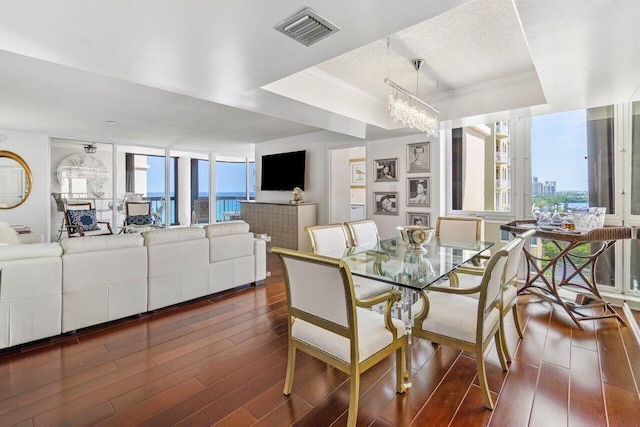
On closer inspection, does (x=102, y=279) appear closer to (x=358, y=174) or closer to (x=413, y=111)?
(x=413, y=111)

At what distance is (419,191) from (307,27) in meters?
3.42

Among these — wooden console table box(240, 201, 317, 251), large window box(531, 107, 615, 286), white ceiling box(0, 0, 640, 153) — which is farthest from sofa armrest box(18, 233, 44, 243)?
large window box(531, 107, 615, 286)

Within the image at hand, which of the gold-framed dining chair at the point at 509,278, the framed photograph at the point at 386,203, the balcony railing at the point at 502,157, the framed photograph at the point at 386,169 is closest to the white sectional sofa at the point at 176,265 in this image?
the gold-framed dining chair at the point at 509,278

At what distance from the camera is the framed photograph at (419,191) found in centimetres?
464

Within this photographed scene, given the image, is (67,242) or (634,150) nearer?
(67,242)

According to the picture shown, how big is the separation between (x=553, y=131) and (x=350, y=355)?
12.9 feet

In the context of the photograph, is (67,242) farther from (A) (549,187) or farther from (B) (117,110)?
(A) (549,187)

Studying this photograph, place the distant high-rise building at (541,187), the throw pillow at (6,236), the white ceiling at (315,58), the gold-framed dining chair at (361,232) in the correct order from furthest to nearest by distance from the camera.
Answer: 1. the distant high-rise building at (541,187)
2. the gold-framed dining chair at (361,232)
3. the throw pillow at (6,236)
4. the white ceiling at (315,58)

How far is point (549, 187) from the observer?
12.5ft

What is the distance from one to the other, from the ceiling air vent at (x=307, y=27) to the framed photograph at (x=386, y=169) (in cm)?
329

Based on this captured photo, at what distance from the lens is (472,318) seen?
185 cm

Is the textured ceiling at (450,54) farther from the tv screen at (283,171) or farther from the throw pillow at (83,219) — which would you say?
the throw pillow at (83,219)

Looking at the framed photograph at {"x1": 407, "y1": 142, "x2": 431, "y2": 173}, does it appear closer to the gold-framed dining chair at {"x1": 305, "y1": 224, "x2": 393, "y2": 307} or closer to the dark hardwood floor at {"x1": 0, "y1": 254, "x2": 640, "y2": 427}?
the gold-framed dining chair at {"x1": 305, "y1": 224, "x2": 393, "y2": 307}

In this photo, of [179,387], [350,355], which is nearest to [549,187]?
[350,355]
